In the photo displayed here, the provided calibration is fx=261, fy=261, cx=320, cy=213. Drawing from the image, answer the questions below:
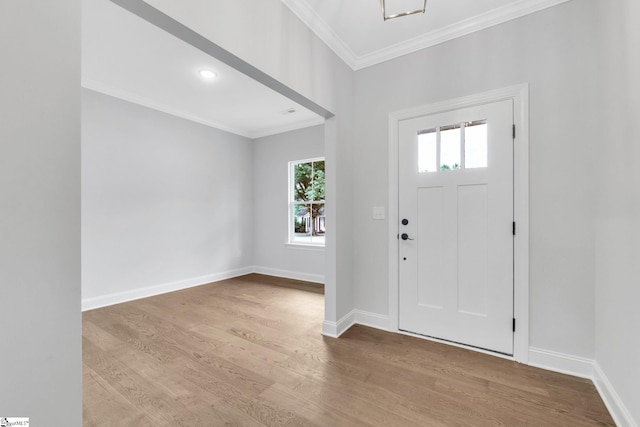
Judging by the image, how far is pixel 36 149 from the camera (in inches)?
36.5

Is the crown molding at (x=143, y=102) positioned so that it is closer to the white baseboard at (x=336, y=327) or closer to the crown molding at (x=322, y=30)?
the crown molding at (x=322, y=30)

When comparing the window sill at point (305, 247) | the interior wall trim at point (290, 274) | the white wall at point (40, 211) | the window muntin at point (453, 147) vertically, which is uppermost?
the window muntin at point (453, 147)

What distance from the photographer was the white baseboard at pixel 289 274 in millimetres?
4594

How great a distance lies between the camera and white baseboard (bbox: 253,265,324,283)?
4.59 metres

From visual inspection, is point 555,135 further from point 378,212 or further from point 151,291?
point 151,291

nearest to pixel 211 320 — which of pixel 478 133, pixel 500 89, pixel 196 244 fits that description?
pixel 196 244

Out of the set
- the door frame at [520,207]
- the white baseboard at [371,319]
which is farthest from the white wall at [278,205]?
the door frame at [520,207]

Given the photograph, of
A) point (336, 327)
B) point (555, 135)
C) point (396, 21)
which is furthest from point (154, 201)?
point (555, 135)

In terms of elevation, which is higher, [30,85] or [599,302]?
[30,85]

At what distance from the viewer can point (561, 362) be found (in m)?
1.94

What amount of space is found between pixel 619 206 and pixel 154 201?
4.88m

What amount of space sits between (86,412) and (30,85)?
181cm

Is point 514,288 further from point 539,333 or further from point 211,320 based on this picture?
point 211,320

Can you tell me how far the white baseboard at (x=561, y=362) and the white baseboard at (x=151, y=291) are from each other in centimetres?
442
